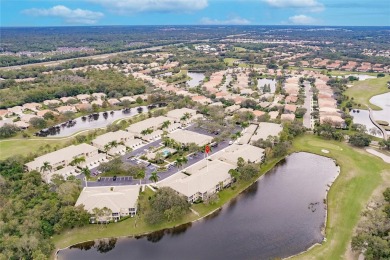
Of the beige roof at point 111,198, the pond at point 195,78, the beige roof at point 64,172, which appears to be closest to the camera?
the beige roof at point 111,198

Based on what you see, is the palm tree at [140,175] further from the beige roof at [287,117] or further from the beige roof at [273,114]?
the beige roof at [287,117]

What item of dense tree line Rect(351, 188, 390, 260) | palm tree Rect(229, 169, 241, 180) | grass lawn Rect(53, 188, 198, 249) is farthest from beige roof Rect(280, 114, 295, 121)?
grass lawn Rect(53, 188, 198, 249)

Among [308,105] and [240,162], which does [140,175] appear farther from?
[308,105]

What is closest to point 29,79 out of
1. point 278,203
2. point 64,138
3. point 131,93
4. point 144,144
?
point 131,93

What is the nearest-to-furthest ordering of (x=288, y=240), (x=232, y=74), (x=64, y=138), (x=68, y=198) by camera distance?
(x=288, y=240), (x=68, y=198), (x=64, y=138), (x=232, y=74)

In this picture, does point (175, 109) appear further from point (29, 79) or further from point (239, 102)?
point (29, 79)

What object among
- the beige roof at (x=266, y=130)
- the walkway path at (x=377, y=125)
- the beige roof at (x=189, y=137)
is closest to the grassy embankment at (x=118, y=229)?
the beige roof at (x=189, y=137)

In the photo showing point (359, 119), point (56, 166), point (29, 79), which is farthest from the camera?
point (29, 79)

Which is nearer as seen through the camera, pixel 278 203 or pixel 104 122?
pixel 278 203
